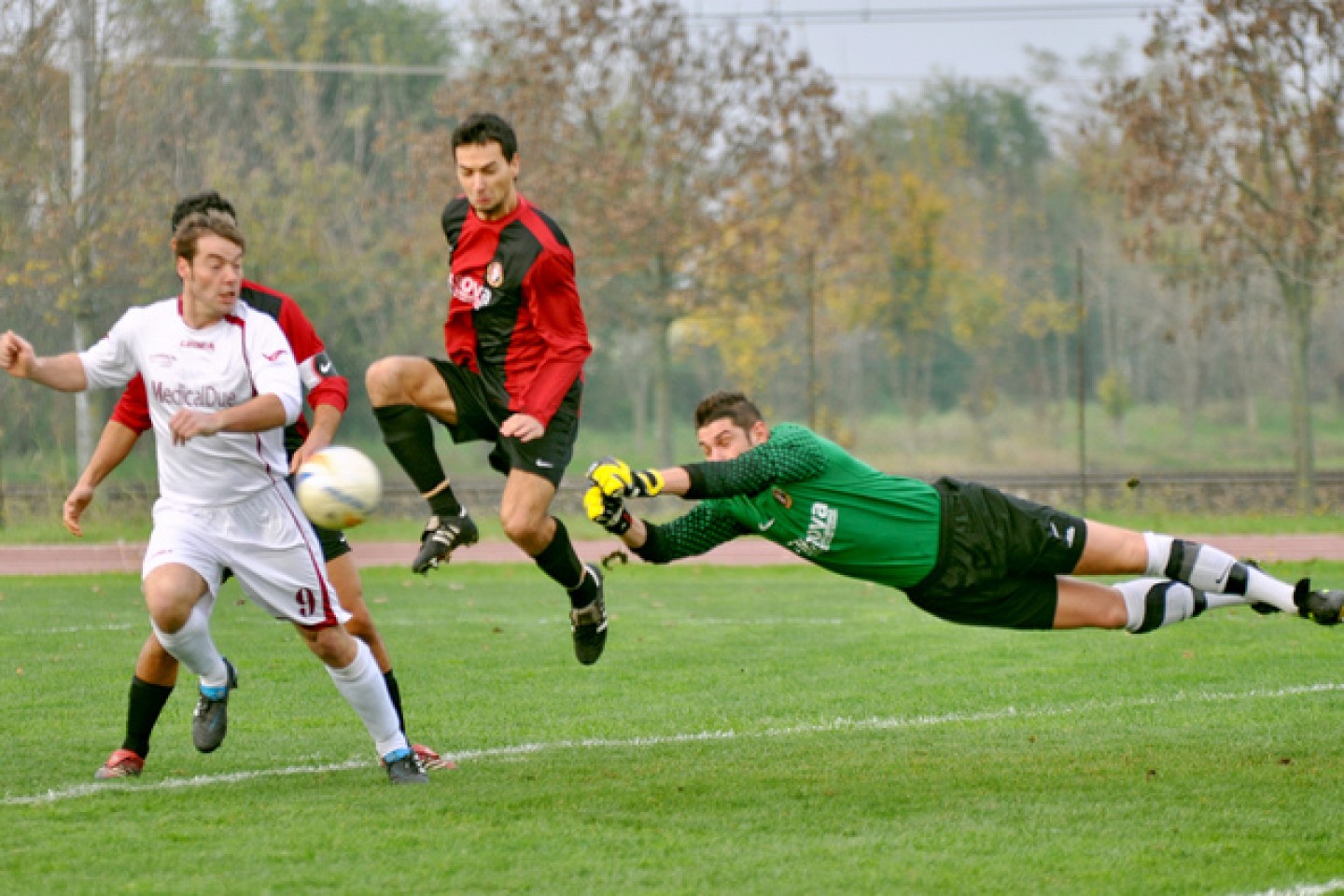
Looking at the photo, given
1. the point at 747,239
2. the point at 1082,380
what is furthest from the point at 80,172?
the point at 1082,380

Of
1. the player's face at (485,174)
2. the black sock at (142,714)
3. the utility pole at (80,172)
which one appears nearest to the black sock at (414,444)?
the player's face at (485,174)

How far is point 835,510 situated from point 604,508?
101cm

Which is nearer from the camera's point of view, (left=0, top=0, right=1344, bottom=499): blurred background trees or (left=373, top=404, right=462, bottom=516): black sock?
(left=373, top=404, right=462, bottom=516): black sock

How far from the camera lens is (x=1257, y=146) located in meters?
23.0

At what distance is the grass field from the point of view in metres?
5.12

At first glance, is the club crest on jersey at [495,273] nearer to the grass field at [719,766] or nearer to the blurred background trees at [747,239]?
the grass field at [719,766]

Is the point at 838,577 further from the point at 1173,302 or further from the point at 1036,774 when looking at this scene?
the point at 1173,302

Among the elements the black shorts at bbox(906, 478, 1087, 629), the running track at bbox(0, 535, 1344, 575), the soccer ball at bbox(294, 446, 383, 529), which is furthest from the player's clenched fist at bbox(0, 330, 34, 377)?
the running track at bbox(0, 535, 1344, 575)

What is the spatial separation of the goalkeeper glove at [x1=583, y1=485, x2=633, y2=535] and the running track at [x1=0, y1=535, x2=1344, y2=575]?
426 inches

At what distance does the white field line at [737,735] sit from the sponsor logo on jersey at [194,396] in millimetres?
1497

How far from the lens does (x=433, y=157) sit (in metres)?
27.9

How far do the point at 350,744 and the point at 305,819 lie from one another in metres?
1.72

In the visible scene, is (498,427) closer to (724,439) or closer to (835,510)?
(724,439)

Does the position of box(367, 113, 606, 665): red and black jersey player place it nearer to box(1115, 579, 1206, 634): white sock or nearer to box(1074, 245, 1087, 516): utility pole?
box(1115, 579, 1206, 634): white sock
